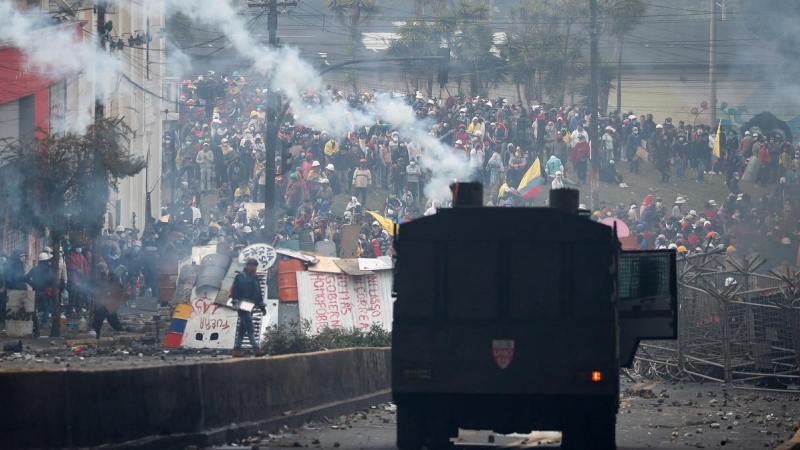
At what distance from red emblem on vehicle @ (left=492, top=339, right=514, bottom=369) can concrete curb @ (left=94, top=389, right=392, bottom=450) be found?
2563 mm

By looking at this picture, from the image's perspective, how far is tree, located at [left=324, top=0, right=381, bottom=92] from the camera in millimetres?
58059

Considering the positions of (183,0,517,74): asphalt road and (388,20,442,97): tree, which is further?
(183,0,517,74): asphalt road

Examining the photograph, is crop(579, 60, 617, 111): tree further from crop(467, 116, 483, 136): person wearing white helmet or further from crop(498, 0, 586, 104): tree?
crop(467, 116, 483, 136): person wearing white helmet

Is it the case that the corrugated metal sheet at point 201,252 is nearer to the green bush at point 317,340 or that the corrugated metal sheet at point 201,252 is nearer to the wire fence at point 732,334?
the green bush at point 317,340

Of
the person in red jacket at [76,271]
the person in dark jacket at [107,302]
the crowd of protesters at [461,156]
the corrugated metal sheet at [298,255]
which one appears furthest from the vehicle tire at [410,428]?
the crowd of protesters at [461,156]

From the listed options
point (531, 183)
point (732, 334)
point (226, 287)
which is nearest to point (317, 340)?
point (226, 287)

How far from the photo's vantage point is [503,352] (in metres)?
10.6

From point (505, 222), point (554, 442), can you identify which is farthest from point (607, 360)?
point (554, 442)

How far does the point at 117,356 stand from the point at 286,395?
7.78 m

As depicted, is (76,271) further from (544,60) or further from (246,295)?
(544,60)

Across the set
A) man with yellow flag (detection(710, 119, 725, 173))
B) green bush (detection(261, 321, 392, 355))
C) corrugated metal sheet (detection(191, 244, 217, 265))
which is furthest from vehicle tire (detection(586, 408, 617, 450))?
man with yellow flag (detection(710, 119, 725, 173))

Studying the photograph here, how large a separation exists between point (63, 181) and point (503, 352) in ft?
51.4

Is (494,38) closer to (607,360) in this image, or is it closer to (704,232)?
(704,232)

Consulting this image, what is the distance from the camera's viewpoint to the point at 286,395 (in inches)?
534
